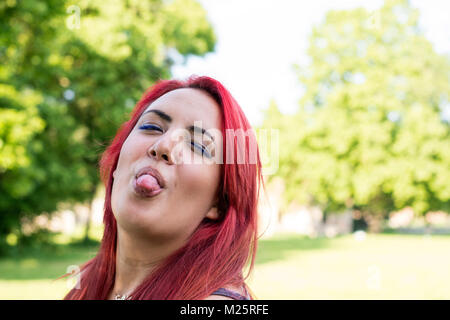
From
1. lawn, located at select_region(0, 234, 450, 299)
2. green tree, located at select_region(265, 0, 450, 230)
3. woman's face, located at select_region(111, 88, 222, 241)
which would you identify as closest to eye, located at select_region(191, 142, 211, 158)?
woman's face, located at select_region(111, 88, 222, 241)

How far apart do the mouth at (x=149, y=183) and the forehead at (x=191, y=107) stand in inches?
8.1

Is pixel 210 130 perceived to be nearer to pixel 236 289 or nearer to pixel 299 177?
pixel 236 289

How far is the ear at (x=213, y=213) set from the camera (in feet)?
5.18

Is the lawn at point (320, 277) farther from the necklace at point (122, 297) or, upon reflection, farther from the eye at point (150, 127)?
the eye at point (150, 127)

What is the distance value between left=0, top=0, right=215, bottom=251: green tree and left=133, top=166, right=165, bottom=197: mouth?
11850mm

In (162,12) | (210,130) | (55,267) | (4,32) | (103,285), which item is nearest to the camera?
(210,130)

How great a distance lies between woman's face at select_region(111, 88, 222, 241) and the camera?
1449 mm

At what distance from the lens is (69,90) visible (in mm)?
19344

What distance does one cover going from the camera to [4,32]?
390 inches

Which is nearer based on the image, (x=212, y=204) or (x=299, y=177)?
(x=212, y=204)

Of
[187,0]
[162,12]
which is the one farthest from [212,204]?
[187,0]

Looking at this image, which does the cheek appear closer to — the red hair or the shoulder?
the red hair

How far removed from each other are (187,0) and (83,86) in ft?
27.6

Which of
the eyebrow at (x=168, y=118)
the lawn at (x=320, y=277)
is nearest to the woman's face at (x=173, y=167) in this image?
the eyebrow at (x=168, y=118)
